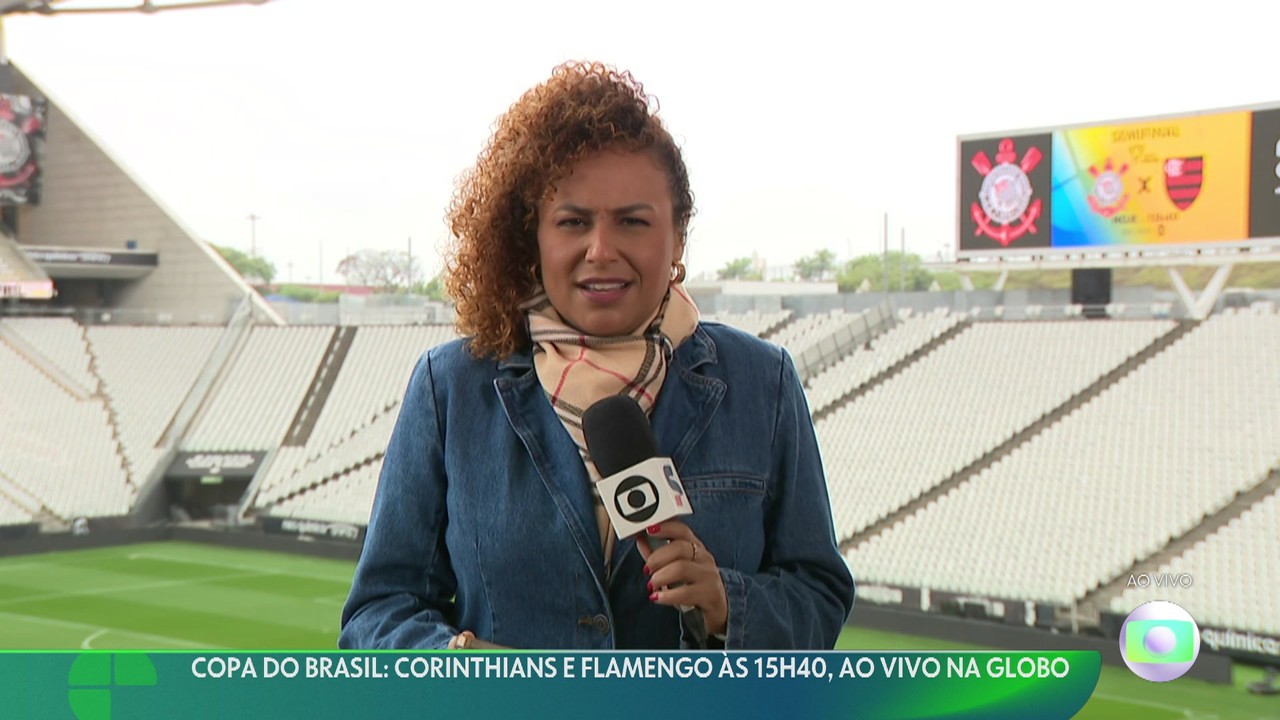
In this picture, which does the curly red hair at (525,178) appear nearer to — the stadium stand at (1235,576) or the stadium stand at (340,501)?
the stadium stand at (1235,576)

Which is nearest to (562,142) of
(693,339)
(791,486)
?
(693,339)

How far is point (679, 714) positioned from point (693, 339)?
38 centimetres

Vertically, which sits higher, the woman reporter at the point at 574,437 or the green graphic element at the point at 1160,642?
the woman reporter at the point at 574,437

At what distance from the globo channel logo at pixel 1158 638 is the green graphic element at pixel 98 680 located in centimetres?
230

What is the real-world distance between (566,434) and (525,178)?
26 cm

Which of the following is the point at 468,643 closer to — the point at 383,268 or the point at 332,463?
the point at 332,463

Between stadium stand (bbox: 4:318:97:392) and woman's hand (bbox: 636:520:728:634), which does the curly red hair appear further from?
stadium stand (bbox: 4:318:97:392)

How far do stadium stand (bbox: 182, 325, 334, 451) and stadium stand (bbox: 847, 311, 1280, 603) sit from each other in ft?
29.5

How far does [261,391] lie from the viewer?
57.7ft

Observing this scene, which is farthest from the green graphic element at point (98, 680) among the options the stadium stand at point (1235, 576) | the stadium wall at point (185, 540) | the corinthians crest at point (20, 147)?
the corinthians crest at point (20, 147)

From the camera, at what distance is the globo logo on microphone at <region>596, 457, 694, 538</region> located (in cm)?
110

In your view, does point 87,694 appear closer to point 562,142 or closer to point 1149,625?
point 562,142

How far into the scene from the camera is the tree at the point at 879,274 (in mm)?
23234

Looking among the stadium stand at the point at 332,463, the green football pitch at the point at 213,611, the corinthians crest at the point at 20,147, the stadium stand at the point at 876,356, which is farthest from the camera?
the corinthians crest at the point at 20,147
